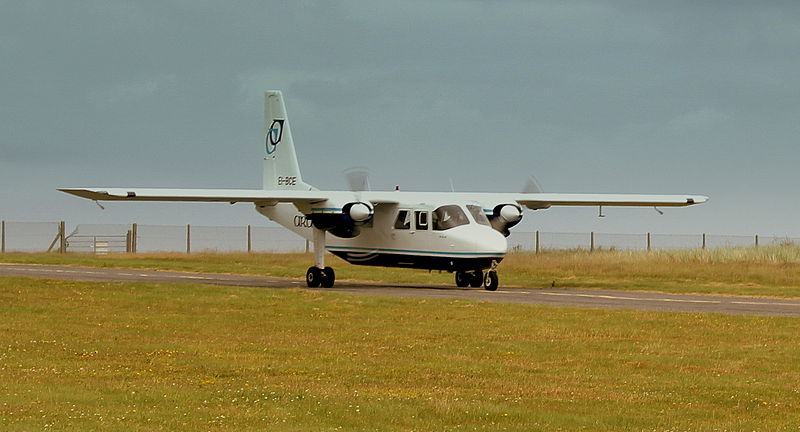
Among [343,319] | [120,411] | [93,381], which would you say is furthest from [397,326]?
[120,411]

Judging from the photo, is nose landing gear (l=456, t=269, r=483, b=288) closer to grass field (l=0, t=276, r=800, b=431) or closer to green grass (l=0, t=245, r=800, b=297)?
green grass (l=0, t=245, r=800, b=297)

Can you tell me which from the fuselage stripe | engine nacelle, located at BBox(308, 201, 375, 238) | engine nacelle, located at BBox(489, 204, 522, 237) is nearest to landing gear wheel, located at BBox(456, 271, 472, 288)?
engine nacelle, located at BBox(489, 204, 522, 237)

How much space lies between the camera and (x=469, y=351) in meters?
20.4

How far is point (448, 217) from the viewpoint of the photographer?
3734cm

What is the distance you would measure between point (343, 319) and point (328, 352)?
6.06 meters

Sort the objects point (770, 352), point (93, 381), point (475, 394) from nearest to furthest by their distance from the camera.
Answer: point (475, 394)
point (93, 381)
point (770, 352)

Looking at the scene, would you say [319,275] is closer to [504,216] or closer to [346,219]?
[346,219]

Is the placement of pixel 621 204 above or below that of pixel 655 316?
above

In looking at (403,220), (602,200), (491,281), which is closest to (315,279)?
(403,220)

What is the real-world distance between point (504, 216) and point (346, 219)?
5.16m

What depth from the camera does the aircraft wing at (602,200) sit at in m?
41.7

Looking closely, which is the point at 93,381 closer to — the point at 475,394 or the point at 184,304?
the point at 475,394

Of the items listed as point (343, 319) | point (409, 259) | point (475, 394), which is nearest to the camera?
point (475, 394)

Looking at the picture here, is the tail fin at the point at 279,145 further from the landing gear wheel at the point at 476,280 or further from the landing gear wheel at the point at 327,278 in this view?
the landing gear wheel at the point at 476,280
